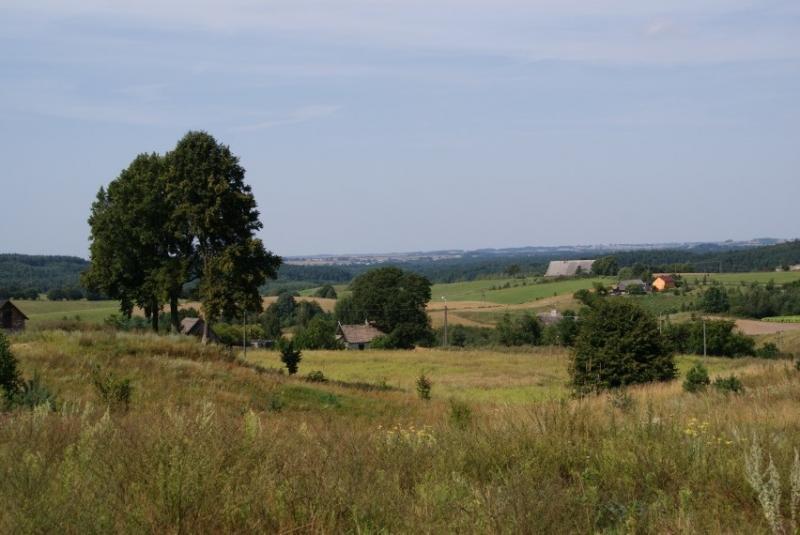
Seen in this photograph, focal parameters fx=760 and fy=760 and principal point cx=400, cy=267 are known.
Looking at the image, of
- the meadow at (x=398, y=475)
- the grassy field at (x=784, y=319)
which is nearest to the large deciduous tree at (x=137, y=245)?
the meadow at (x=398, y=475)

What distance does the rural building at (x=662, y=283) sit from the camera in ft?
377

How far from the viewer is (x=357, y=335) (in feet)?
275

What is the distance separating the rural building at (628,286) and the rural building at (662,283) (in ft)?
5.29

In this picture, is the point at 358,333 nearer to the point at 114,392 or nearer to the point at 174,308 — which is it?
the point at 174,308

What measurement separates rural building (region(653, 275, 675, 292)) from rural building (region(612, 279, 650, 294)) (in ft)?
5.29

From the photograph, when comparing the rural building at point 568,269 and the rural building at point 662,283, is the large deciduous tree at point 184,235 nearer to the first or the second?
the rural building at point 662,283

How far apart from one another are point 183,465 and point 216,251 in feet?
99.5

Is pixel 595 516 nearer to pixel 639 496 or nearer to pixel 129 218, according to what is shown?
pixel 639 496

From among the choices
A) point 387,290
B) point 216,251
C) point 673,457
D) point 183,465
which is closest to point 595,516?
point 673,457

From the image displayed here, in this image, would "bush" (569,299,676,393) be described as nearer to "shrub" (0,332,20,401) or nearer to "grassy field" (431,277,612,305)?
"shrub" (0,332,20,401)

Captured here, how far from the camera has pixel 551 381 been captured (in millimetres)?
40125

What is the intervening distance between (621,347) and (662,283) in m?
93.8

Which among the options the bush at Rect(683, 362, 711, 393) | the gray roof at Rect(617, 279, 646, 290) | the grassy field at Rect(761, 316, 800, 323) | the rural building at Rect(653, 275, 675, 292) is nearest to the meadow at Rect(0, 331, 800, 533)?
the bush at Rect(683, 362, 711, 393)

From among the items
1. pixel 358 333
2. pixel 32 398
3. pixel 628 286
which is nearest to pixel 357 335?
pixel 358 333
